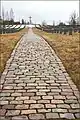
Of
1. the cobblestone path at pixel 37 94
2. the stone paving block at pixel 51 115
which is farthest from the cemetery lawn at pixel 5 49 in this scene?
the stone paving block at pixel 51 115

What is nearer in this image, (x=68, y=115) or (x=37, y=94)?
(x=68, y=115)

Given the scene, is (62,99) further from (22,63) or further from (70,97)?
(22,63)

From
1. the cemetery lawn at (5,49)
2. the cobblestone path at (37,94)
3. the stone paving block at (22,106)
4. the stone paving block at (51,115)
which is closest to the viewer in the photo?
the stone paving block at (51,115)

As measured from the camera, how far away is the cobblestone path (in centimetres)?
445

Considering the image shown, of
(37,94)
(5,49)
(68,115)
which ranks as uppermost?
(5,49)

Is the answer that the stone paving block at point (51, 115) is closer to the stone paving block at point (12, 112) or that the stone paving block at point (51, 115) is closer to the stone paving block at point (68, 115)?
the stone paving block at point (68, 115)

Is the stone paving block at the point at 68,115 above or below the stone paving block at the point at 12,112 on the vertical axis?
below

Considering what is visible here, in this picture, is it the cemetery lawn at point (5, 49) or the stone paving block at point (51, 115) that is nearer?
the stone paving block at point (51, 115)

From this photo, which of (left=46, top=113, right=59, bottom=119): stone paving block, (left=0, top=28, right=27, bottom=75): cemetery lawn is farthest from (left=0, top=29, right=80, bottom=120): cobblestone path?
(left=0, top=28, right=27, bottom=75): cemetery lawn

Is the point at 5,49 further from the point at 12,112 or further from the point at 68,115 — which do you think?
the point at 68,115

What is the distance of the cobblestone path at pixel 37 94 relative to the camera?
445 cm

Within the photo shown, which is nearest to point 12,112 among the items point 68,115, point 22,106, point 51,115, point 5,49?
point 22,106

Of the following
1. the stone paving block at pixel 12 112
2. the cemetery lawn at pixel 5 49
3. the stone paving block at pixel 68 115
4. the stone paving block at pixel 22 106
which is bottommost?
the stone paving block at pixel 68 115

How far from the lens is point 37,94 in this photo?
18.0 feet
